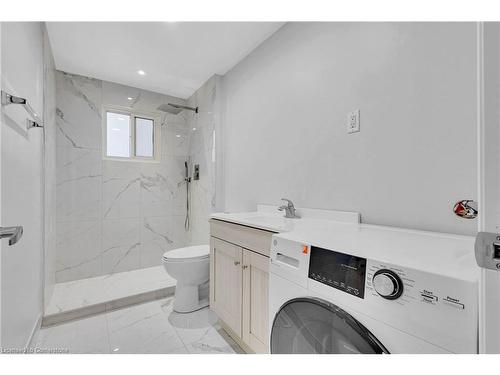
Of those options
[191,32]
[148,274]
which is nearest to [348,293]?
[191,32]

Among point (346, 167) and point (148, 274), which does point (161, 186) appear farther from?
point (346, 167)

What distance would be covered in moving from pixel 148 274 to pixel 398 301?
288cm

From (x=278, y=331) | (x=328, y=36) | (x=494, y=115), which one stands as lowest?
(x=278, y=331)

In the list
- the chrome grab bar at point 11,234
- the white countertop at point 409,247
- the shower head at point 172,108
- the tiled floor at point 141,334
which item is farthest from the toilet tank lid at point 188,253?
the shower head at point 172,108

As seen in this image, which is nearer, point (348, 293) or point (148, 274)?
point (348, 293)

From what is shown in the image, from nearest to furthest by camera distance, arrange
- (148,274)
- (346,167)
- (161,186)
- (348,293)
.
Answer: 1. (348,293)
2. (346,167)
3. (148,274)
4. (161,186)

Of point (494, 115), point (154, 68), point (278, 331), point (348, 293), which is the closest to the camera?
Result: point (494, 115)

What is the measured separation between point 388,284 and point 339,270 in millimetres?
159

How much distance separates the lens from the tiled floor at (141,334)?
1.61m

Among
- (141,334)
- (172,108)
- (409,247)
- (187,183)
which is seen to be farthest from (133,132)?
(409,247)

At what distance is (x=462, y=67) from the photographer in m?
0.99

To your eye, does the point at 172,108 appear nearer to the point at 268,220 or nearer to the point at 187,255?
the point at 187,255

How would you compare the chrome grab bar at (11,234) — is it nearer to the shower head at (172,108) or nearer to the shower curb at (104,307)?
the shower curb at (104,307)

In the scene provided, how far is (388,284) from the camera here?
24.4 inches
